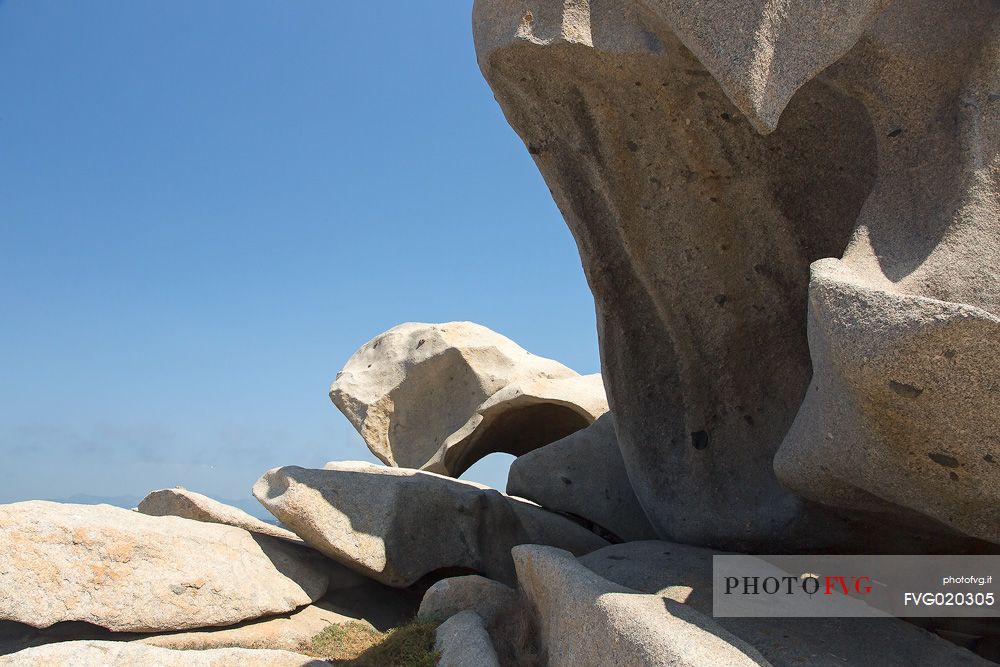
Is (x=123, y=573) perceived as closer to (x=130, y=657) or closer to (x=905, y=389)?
(x=130, y=657)

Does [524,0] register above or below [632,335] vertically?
above

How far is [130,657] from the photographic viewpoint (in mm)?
3434

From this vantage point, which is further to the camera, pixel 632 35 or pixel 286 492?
pixel 286 492

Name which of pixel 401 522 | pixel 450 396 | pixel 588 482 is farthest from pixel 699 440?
pixel 450 396

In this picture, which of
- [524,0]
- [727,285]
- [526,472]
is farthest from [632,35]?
[526,472]

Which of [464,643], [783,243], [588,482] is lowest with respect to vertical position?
[464,643]

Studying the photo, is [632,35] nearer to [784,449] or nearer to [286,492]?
[784,449]

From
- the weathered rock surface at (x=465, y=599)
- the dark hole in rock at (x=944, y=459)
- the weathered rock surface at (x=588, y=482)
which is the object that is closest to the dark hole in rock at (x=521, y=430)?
the weathered rock surface at (x=588, y=482)

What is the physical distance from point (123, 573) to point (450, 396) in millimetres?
5491

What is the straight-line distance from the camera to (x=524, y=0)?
13.3 ft

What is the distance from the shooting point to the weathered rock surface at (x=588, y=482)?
5.95 m

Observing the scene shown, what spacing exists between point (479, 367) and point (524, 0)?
549cm

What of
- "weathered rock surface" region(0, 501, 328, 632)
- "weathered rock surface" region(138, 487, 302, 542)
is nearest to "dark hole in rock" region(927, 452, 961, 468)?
"weathered rock surface" region(0, 501, 328, 632)

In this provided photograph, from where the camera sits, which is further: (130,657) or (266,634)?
(266,634)
